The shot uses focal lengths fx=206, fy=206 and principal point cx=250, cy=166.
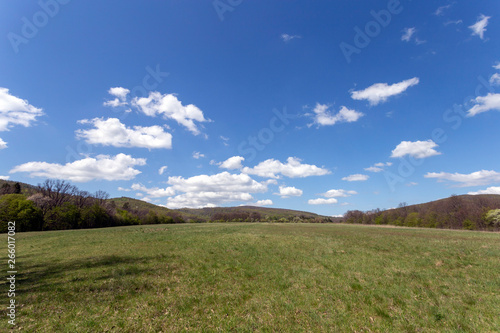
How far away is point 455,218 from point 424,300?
387 ft

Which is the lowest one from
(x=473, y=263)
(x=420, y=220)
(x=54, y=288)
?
(x=420, y=220)

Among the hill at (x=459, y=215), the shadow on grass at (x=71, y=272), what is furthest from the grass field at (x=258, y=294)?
the hill at (x=459, y=215)

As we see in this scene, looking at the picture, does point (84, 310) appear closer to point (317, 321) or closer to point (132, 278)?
point (132, 278)

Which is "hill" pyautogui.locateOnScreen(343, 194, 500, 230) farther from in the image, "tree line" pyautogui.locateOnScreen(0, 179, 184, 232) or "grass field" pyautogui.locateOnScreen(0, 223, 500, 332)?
"tree line" pyautogui.locateOnScreen(0, 179, 184, 232)

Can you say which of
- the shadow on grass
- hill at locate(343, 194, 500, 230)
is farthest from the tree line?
hill at locate(343, 194, 500, 230)

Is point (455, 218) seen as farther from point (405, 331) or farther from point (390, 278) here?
point (405, 331)

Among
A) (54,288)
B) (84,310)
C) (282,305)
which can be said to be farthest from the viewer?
(54,288)

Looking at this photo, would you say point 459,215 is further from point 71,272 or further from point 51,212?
point 51,212

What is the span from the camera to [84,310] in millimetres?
9477

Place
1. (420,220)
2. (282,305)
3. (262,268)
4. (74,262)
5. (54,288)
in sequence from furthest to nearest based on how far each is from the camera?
(420,220)
(74,262)
(262,268)
(54,288)
(282,305)

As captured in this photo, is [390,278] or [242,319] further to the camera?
[390,278]

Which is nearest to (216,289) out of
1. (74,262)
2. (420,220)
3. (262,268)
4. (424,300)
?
(262,268)

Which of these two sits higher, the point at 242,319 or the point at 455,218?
the point at 242,319

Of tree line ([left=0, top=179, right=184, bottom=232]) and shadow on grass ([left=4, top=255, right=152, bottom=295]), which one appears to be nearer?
shadow on grass ([left=4, top=255, right=152, bottom=295])
